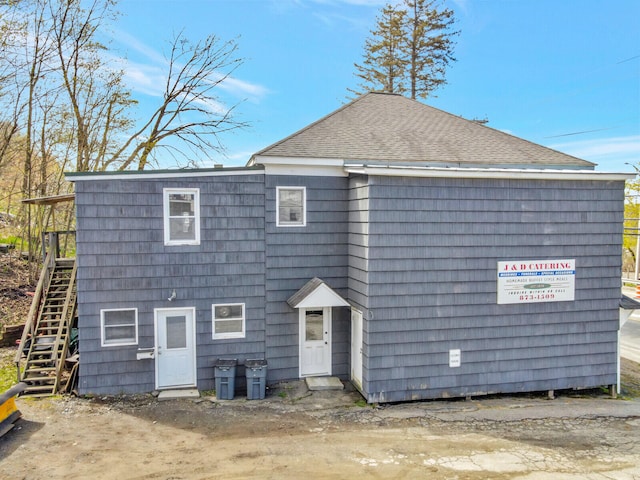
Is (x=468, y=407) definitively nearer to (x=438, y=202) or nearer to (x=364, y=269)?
(x=364, y=269)

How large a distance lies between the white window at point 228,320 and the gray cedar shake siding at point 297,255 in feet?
1.87

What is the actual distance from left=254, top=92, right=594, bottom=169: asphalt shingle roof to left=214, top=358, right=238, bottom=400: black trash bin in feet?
14.1

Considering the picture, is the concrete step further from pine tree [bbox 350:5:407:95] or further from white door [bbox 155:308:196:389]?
pine tree [bbox 350:5:407:95]

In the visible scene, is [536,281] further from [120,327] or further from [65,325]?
[65,325]

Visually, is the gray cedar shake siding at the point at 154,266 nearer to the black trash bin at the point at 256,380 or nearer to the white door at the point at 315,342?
the black trash bin at the point at 256,380

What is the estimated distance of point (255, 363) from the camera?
8.91 metres

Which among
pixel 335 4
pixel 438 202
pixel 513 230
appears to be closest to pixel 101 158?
pixel 335 4

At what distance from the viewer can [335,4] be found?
15.1 m

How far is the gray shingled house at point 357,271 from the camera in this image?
850cm

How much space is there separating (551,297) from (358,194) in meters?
4.58

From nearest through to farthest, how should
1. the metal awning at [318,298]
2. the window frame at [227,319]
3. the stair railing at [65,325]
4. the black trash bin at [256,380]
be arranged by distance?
the black trash bin at [256,380], the metal awning at [318,298], the stair railing at [65,325], the window frame at [227,319]

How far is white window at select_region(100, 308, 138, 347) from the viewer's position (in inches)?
342

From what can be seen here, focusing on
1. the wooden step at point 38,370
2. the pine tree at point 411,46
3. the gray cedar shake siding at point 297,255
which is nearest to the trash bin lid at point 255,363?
the gray cedar shake siding at point 297,255

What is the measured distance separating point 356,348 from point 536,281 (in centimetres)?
397
